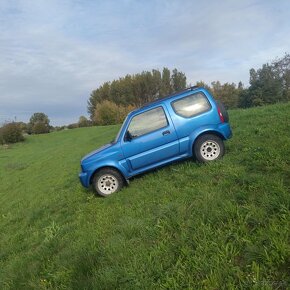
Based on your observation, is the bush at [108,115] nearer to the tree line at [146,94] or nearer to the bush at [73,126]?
the tree line at [146,94]

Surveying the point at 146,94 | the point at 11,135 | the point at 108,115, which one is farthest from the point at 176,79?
the point at 11,135

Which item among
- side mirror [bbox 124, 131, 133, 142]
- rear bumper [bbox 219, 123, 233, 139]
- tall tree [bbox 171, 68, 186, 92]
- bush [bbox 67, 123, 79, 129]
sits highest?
tall tree [bbox 171, 68, 186, 92]

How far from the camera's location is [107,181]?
8922 mm

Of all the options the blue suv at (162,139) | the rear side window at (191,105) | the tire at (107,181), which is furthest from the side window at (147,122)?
the tire at (107,181)

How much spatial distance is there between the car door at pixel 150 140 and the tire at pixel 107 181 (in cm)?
44

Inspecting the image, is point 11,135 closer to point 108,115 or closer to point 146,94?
point 108,115

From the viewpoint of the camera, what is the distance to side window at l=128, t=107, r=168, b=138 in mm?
8812

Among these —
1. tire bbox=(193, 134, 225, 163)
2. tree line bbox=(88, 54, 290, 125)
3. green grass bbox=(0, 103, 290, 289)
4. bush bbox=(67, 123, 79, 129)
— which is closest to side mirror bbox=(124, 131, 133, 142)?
green grass bbox=(0, 103, 290, 289)

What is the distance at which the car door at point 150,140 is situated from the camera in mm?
8680

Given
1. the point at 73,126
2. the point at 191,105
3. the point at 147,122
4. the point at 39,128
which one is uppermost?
the point at 39,128

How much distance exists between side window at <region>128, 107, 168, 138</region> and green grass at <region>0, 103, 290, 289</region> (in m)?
1.11

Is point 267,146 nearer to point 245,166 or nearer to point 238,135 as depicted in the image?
point 245,166

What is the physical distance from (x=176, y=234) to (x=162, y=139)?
391 cm

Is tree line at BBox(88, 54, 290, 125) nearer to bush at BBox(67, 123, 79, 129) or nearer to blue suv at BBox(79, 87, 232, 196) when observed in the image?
bush at BBox(67, 123, 79, 129)
